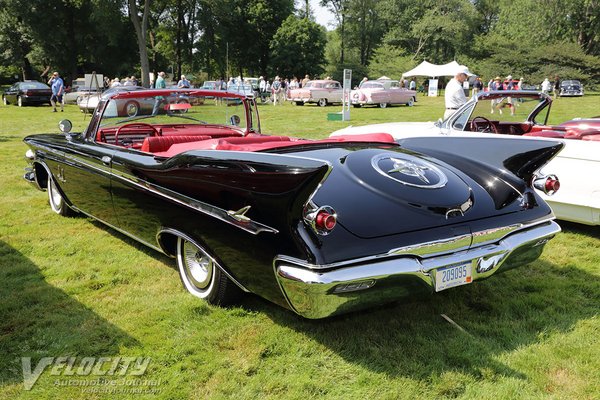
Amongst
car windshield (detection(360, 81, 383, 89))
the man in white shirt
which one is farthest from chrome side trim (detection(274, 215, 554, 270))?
car windshield (detection(360, 81, 383, 89))

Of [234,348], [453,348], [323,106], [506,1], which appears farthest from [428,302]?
[506,1]

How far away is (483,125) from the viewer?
6176 mm

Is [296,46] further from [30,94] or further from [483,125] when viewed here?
[483,125]

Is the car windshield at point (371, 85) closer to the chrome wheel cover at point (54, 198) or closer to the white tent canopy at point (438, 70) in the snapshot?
the white tent canopy at point (438, 70)

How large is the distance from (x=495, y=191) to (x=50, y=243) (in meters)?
3.77

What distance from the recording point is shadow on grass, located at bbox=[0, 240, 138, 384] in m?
2.77

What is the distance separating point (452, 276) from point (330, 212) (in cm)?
80

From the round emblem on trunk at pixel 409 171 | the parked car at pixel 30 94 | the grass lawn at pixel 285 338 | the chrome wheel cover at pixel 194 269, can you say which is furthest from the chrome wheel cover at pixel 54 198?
the parked car at pixel 30 94

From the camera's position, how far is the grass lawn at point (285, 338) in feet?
8.16

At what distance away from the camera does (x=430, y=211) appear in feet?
9.19

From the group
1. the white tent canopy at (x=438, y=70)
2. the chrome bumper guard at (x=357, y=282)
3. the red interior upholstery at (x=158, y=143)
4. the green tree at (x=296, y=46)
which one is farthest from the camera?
the green tree at (x=296, y=46)
